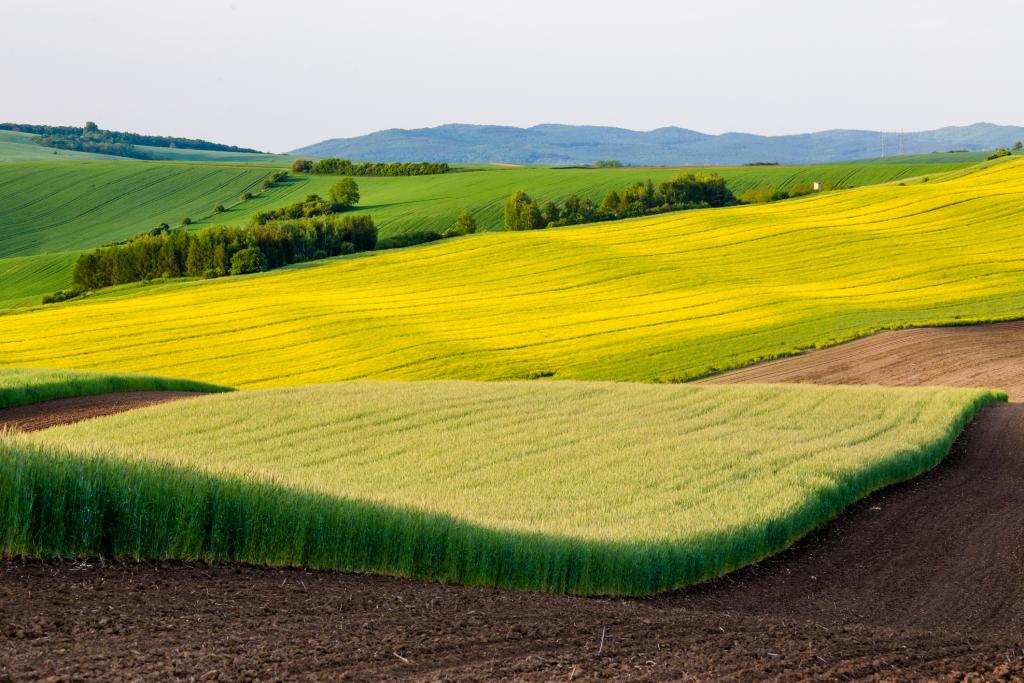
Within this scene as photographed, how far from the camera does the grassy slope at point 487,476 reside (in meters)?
8.14

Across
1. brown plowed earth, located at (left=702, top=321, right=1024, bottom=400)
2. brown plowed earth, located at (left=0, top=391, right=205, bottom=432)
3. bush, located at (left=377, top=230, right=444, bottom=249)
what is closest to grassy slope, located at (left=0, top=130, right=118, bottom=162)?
bush, located at (left=377, top=230, right=444, bottom=249)

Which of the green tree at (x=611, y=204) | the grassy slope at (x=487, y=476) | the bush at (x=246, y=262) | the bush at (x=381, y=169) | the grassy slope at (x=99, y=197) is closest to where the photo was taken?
the grassy slope at (x=487, y=476)

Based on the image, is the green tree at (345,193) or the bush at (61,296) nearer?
the bush at (61,296)

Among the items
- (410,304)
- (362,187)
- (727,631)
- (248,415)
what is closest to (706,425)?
(248,415)

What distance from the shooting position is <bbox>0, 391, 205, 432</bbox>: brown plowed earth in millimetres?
22500

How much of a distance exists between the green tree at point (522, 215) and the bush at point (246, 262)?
69.6 feet

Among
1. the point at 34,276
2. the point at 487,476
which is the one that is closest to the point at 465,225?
the point at 34,276

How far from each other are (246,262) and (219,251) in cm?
226

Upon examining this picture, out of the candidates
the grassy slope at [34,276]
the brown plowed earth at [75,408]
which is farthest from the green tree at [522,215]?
the brown plowed earth at [75,408]

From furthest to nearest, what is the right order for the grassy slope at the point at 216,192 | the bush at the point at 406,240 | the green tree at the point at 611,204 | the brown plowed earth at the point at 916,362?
the grassy slope at the point at 216,192 → the green tree at the point at 611,204 → the bush at the point at 406,240 → the brown plowed earth at the point at 916,362

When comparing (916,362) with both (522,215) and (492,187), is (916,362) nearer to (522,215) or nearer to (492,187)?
(522,215)

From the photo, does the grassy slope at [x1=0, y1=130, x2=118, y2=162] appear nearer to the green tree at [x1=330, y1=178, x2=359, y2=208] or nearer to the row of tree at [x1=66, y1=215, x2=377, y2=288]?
the green tree at [x1=330, y1=178, x2=359, y2=208]

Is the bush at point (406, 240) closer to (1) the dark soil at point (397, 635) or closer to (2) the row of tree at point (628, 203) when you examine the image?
(2) the row of tree at point (628, 203)

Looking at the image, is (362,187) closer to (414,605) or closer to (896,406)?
(896,406)
